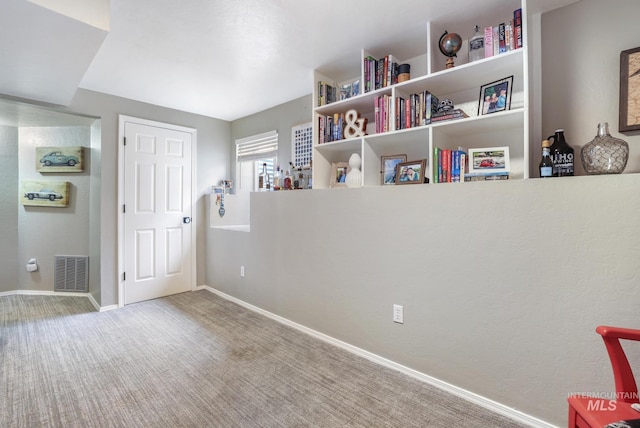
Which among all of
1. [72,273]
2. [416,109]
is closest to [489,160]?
[416,109]

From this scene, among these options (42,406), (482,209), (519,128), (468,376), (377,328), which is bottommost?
(42,406)

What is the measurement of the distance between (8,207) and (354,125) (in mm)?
4699

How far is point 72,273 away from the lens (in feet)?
12.7

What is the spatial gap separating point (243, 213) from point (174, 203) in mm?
903

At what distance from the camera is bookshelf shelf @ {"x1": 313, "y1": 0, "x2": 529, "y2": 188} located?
178cm

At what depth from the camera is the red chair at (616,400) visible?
1050mm

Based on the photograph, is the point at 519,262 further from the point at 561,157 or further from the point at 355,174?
the point at 355,174

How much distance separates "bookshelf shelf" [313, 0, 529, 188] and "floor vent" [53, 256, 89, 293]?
3.46m

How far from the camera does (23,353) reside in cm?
234

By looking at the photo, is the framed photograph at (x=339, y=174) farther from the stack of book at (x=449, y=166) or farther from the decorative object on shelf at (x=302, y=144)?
the stack of book at (x=449, y=166)

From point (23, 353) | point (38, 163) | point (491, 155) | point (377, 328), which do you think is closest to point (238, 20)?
point (491, 155)

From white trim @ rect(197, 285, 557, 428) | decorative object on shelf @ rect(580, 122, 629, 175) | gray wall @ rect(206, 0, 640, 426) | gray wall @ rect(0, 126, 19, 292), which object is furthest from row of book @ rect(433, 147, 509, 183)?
gray wall @ rect(0, 126, 19, 292)

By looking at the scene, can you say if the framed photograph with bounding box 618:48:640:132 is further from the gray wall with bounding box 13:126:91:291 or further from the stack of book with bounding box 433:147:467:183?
the gray wall with bounding box 13:126:91:291

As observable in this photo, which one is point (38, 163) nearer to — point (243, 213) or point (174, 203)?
point (174, 203)
